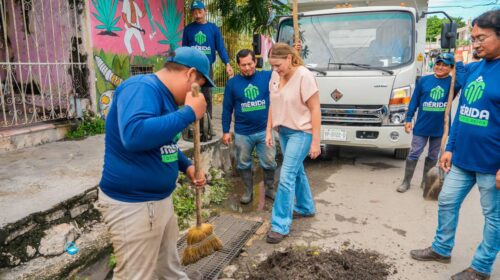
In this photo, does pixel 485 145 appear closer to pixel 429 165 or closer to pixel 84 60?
pixel 429 165

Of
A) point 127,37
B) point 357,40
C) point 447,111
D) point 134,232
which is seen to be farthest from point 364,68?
point 134,232

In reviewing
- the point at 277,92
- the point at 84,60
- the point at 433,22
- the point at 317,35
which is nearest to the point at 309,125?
the point at 277,92

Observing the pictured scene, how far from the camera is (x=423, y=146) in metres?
4.96

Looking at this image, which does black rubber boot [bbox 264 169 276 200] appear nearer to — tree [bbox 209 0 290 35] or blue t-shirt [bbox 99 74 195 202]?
blue t-shirt [bbox 99 74 195 202]

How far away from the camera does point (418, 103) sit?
495cm

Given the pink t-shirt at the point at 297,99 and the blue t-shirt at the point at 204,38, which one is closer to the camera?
the pink t-shirt at the point at 297,99

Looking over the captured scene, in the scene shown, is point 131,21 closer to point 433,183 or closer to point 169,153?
point 169,153

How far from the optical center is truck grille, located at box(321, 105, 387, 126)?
18.2ft

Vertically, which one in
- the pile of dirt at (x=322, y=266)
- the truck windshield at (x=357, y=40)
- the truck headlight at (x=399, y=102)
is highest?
the truck windshield at (x=357, y=40)

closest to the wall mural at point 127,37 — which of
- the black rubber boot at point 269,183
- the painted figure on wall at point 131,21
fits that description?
the painted figure on wall at point 131,21

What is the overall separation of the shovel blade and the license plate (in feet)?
4.56

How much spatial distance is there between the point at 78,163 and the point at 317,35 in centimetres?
416

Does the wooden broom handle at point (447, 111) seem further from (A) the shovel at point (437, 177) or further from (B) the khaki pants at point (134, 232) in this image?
(B) the khaki pants at point (134, 232)

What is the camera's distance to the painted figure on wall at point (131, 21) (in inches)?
246
